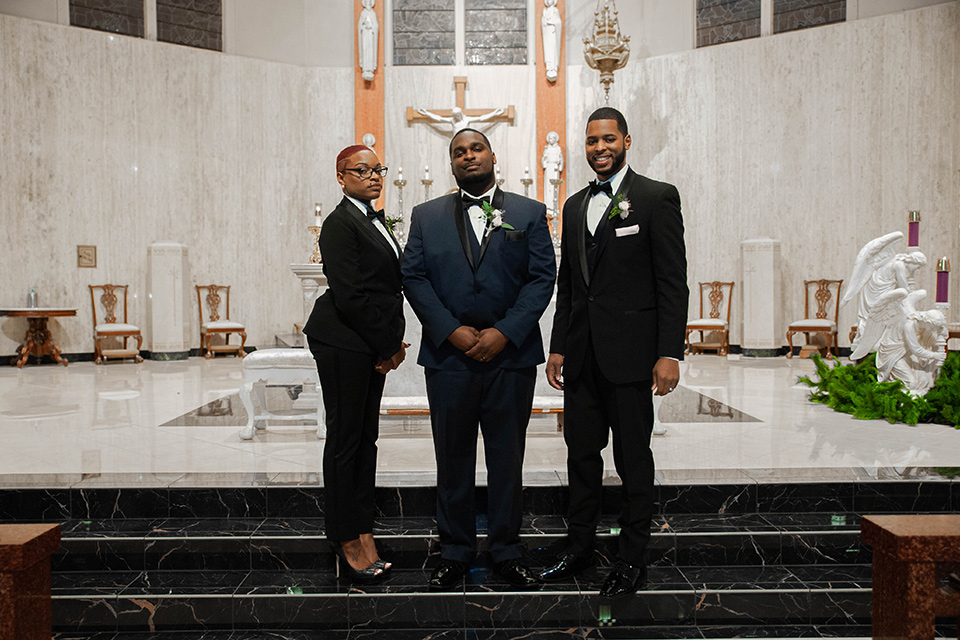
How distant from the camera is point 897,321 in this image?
5477 mm

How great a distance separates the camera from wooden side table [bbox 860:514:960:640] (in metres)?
1.45

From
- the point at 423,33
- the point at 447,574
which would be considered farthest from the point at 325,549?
the point at 423,33

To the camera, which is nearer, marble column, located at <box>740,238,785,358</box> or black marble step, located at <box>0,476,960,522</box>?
black marble step, located at <box>0,476,960,522</box>

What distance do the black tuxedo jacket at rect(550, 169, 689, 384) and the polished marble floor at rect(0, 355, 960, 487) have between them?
1.08 meters

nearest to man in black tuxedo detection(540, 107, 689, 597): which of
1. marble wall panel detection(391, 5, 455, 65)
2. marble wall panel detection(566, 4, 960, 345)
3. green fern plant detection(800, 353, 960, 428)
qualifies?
green fern plant detection(800, 353, 960, 428)

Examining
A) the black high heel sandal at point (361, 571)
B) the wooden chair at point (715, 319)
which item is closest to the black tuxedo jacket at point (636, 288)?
the black high heel sandal at point (361, 571)

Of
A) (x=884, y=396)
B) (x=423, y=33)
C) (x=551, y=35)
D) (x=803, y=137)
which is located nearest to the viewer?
(x=884, y=396)

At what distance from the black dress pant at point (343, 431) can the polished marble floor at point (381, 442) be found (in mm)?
683

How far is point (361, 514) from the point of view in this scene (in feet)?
9.00

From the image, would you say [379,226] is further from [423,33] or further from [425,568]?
[423,33]

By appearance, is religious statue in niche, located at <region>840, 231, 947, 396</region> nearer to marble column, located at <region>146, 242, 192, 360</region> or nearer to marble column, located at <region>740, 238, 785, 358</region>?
marble column, located at <region>740, 238, 785, 358</region>

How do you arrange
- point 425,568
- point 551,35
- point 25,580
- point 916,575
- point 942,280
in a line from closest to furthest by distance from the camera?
point 916,575 < point 25,580 < point 425,568 < point 942,280 < point 551,35

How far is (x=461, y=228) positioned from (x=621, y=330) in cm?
72

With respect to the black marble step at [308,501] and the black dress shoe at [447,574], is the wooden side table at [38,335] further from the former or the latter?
the black dress shoe at [447,574]
